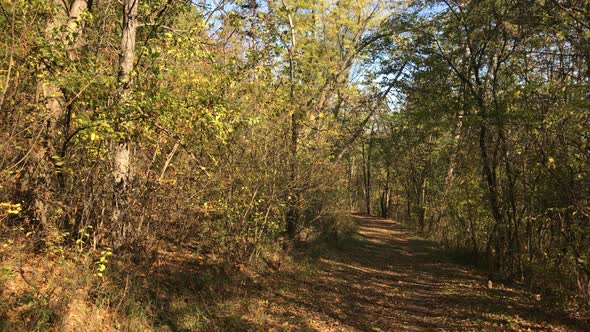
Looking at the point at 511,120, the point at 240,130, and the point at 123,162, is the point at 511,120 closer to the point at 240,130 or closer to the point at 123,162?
the point at 240,130

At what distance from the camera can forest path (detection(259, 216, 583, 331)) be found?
23.1 ft

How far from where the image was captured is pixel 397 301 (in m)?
8.66

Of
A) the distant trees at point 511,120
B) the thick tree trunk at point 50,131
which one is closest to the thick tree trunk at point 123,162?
the thick tree trunk at point 50,131

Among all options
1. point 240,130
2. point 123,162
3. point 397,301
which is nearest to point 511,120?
point 397,301

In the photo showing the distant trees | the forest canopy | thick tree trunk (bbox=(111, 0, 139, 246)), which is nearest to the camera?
the forest canopy

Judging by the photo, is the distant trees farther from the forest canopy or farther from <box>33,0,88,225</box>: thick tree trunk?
<box>33,0,88,225</box>: thick tree trunk

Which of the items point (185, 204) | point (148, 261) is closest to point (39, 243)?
point (148, 261)

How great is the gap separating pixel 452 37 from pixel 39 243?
38.2 ft

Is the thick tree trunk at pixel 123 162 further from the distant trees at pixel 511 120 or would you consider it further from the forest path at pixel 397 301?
the distant trees at pixel 511 120

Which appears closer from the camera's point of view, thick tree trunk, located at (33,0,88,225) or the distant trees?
thick tree trunk, located at (33,0,88,225)

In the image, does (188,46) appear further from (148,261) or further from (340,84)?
(340,84)

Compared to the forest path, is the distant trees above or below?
above

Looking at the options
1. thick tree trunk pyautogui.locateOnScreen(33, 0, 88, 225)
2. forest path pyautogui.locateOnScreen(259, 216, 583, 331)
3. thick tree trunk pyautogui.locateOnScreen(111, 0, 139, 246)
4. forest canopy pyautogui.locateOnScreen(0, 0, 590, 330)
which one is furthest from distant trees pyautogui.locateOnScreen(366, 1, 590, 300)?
thick tree trunk pyautogui.locateOnScreen(33, 0, 88, 225)

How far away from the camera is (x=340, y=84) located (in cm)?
1499
